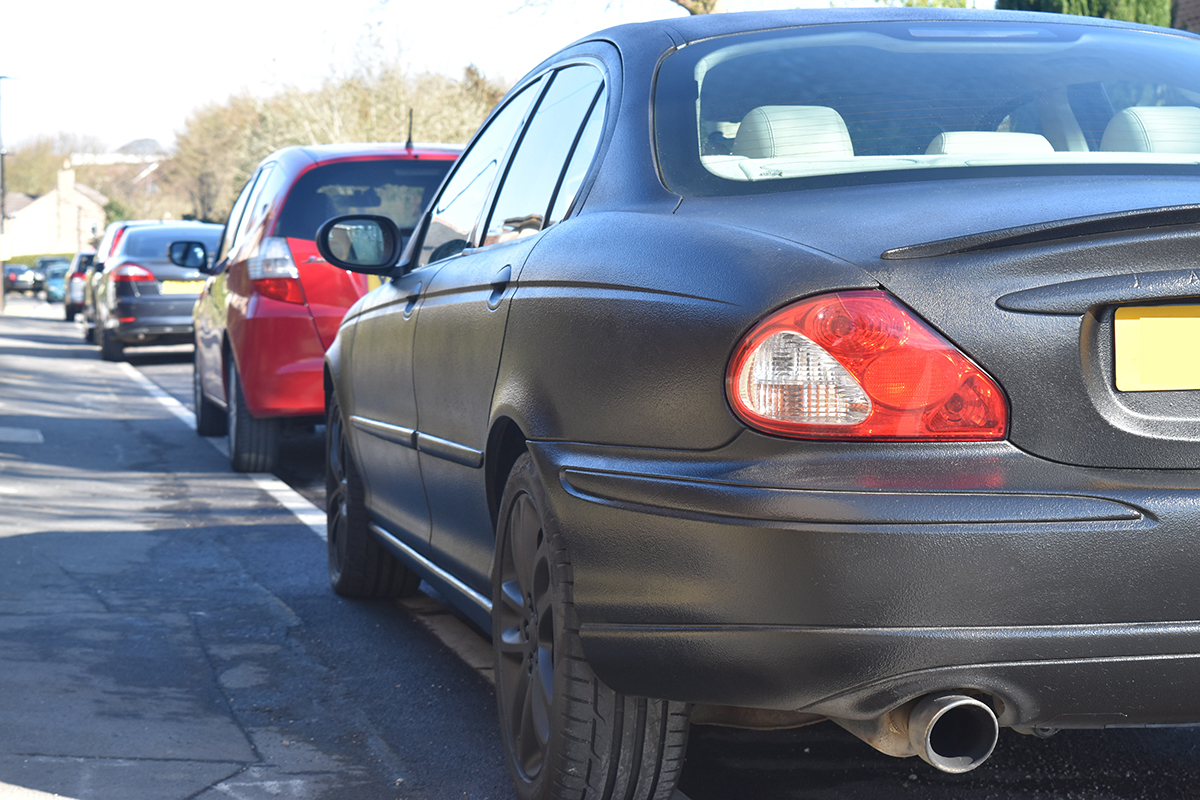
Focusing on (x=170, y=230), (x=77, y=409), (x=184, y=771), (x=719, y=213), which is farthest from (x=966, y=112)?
(x=170, y=230)

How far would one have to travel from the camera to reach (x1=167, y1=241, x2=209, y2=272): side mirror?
34.1ft

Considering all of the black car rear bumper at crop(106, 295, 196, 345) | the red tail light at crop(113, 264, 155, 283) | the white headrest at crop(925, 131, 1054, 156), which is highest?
the white headrest at crop(925, 131, 1054, 156)

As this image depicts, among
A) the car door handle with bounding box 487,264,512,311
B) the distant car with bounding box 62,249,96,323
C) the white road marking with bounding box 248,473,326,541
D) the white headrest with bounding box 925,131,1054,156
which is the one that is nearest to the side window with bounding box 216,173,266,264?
the white road marking with bounding box 248,473,326,541

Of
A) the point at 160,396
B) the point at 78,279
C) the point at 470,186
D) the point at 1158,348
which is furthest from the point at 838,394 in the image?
the point at 78,279

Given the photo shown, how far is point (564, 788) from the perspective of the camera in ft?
9.18

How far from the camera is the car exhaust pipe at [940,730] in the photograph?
2309mm

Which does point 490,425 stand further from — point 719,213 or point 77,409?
point 77,409

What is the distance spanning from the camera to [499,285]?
337 cm

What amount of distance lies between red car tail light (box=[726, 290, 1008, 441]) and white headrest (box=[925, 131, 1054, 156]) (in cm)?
77

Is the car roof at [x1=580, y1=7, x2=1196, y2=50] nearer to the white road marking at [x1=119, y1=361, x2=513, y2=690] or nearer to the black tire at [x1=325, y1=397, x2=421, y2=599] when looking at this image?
the white road marking at [x1=119, y1=361, x2=513, y2=690]

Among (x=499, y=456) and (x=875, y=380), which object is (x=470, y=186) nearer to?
(x=499, y=456)

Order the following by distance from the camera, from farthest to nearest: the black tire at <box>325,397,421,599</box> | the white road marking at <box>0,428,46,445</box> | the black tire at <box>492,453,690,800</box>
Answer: the white road marking at <box>0,428,46,445</box> → the black tire at <box>325,397,421,599</box> → the black tire at <box>492,453,690,800</box>

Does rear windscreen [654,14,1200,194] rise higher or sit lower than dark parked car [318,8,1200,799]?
higher

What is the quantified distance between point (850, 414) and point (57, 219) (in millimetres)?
131472
